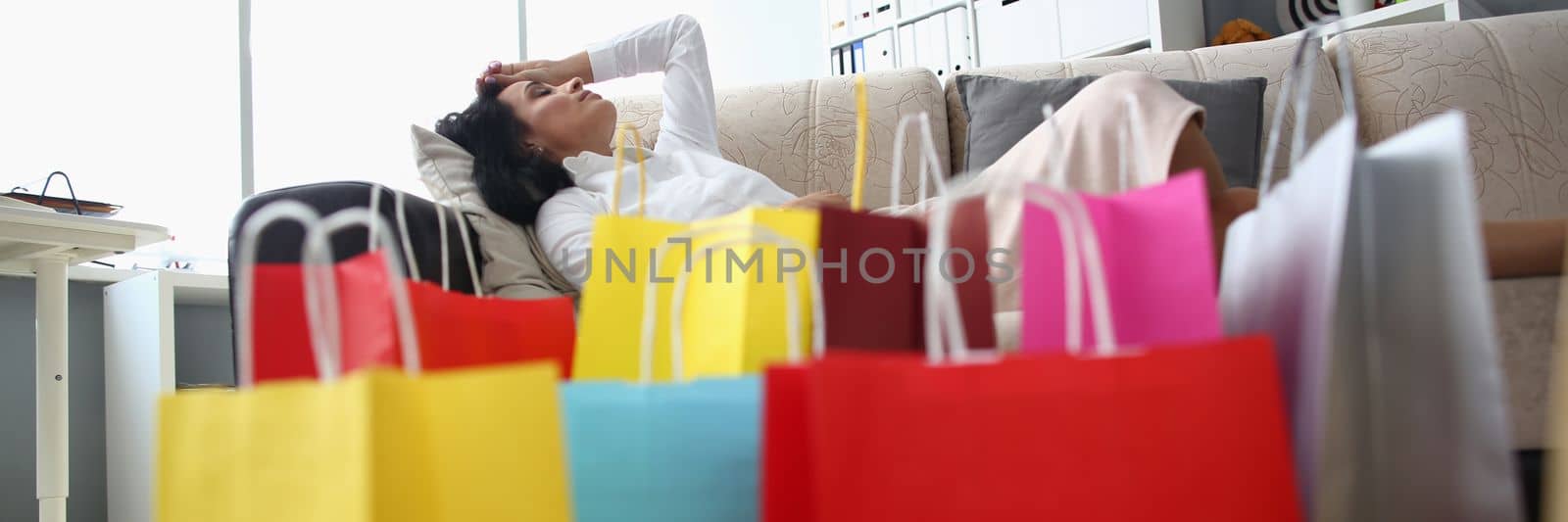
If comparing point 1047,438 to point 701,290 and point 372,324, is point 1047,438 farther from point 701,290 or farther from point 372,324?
point 372,324

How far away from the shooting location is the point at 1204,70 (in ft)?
6.34

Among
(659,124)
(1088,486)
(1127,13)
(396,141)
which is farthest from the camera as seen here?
(1127,13)

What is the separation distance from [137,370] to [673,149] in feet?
3.95

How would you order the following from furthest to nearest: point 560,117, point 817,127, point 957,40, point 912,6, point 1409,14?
point 912,6 < point 957,40 < point 1409,14 < point 817,127 < point 560,117

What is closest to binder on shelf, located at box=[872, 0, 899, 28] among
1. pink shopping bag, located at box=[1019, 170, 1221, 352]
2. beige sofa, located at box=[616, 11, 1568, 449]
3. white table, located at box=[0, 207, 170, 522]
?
beige sofa, located at box=[616, 11, 1568, 449]

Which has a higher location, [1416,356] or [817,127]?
[817,127]

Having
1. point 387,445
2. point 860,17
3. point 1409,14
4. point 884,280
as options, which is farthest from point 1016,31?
point 387,445

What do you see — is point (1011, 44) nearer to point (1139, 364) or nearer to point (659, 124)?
point (659, 124)

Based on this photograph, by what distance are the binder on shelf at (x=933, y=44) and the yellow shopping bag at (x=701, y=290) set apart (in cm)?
323

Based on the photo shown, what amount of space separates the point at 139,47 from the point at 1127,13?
2903mm

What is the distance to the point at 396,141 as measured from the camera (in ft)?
9.82

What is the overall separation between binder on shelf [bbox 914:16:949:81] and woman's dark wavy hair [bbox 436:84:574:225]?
8.11 feet

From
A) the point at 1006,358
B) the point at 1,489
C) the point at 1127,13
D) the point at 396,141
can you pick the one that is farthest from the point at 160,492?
the point at 1127,13

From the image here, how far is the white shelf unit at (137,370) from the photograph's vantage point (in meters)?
1.86
